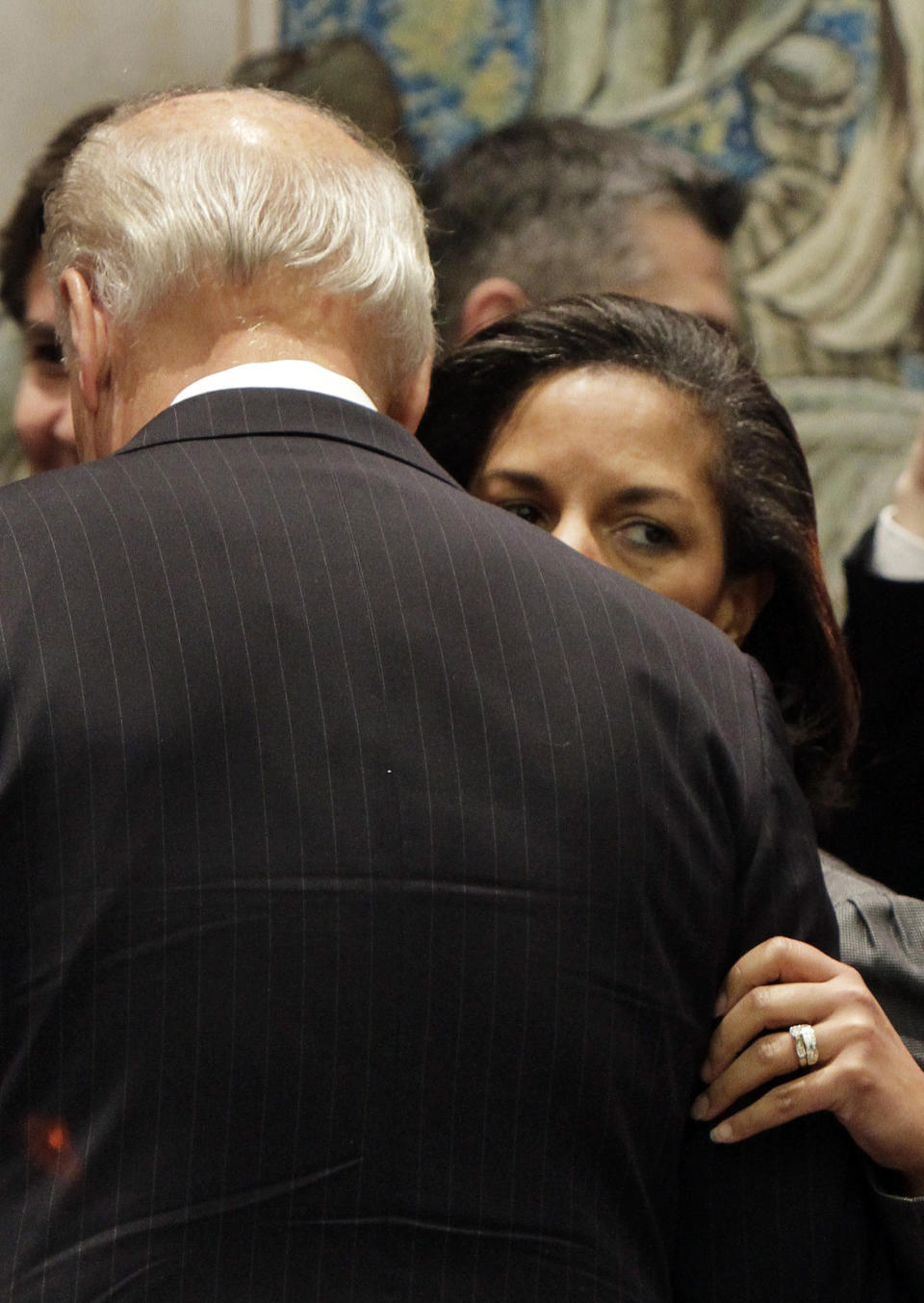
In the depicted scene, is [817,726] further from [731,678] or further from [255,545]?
[255,545]

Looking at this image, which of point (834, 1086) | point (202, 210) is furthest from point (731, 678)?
point (202, 210)

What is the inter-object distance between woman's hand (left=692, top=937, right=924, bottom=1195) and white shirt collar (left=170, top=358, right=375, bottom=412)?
0.61 meters

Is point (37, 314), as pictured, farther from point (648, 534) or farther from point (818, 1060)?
point (818, 1060)

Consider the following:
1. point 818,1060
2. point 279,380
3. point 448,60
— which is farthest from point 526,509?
point 448,60

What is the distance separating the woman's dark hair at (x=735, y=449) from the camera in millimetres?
2344

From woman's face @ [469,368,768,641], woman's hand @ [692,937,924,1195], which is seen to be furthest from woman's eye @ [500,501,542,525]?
woman's hand @ [692,937,924,1195]

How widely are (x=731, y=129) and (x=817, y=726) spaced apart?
1.51 m

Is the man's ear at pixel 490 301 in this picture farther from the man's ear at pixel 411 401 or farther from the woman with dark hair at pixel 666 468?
the man's ear at pixel 411 401

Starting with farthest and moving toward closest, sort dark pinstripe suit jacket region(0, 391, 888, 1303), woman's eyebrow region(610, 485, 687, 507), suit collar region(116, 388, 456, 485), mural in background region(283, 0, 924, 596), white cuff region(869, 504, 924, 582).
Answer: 1. mural in background region(283, 0, 924, 596)
2. white cuff region(869, 504, 924, 582)
3. woman's eyebrow region(610, 485, 687, 507)
4. suit collar region(116, 388, 456, 485)
5. dark pinstripe suit jacket region(0, 391, 888, 1303)

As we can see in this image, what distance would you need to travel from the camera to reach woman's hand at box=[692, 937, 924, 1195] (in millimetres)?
1521

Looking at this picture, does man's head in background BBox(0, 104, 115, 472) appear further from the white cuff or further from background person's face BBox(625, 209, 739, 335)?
the white cuff

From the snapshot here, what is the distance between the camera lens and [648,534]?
2.27 meters

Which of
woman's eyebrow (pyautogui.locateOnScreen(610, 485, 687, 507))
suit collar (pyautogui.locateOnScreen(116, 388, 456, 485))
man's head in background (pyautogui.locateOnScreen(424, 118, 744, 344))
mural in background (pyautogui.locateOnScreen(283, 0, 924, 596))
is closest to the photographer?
suit collar (pyautogui.locateOnScreen(116, 388, 456, 485))

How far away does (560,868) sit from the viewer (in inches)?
55.5
